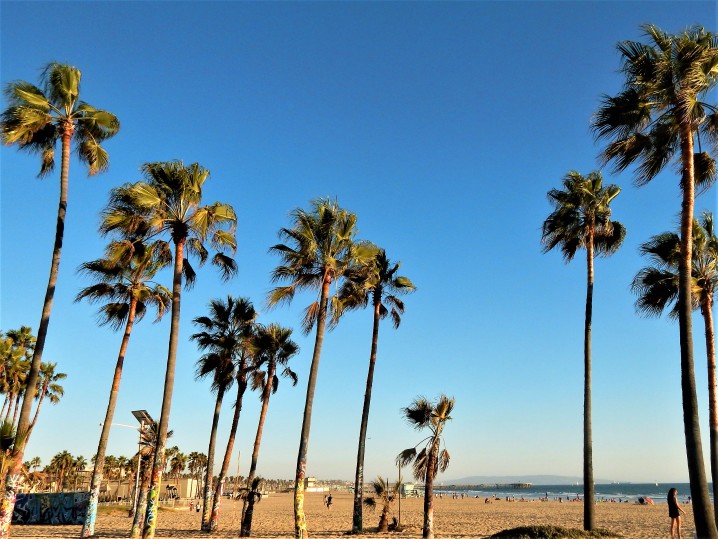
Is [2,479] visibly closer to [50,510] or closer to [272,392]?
[272,392]

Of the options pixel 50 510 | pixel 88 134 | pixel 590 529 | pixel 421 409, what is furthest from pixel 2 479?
pixel 50 510

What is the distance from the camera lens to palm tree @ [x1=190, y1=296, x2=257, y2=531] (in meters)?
27.5

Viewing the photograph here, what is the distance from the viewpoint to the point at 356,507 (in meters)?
24.8

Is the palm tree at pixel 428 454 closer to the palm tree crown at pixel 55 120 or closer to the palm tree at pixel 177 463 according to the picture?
the palm tree crown at pixel 55 120

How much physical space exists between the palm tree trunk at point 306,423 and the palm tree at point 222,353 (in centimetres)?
873

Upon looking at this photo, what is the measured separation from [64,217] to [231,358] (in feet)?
40.8

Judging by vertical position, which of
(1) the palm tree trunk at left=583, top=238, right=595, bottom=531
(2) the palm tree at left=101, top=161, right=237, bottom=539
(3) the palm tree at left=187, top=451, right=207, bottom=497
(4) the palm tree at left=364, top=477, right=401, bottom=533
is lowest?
(3) the palm tree at left=187, top=451, right=207, bottom=497

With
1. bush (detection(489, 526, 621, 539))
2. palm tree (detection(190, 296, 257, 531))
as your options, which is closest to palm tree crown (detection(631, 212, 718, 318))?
bush (detection(489, 526, 621, 539))

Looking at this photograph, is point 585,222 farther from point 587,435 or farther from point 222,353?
point 222,353

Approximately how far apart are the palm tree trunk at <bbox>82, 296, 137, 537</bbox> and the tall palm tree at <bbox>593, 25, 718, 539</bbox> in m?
20.1

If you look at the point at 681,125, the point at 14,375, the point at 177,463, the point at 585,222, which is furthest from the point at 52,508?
the point at 177,463

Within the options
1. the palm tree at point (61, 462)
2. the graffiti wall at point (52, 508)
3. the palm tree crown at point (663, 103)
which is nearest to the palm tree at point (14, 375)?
the graffiti wall at point (52, 508)

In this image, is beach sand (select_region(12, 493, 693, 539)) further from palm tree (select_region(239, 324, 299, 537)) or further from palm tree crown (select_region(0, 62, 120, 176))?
palm tree crown (select_region(0, 62, 120, 176))

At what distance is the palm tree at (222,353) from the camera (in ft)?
90.2
